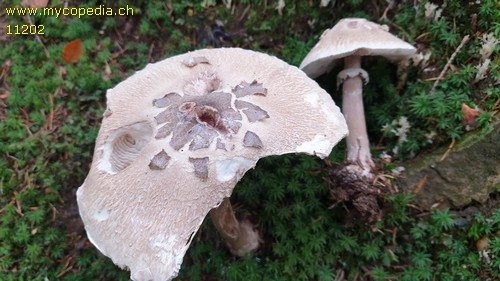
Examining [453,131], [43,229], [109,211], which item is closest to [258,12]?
[453,131]

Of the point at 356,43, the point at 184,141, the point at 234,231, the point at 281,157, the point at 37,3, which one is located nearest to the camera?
the point at 184,141

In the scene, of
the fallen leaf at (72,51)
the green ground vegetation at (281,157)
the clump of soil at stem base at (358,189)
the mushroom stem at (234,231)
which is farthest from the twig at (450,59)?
the fallen leaf at (72,51)

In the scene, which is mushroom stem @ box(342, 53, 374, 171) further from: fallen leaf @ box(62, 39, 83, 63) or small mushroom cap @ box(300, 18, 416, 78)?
fallen leaf @ box(62, 39, 83, 63)

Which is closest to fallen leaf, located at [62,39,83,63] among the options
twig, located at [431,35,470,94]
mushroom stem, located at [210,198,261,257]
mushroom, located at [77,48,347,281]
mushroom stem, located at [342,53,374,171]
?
mushroom, located at [77,48,347,281]

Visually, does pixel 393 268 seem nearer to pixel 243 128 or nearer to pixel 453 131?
pixel 453 131

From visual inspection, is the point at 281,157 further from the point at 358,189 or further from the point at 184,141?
the point at 184,141

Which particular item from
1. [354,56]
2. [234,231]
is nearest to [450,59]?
[354,56]

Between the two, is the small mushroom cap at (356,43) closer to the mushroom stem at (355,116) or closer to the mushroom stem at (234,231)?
the mushroom stem at (355,116)
